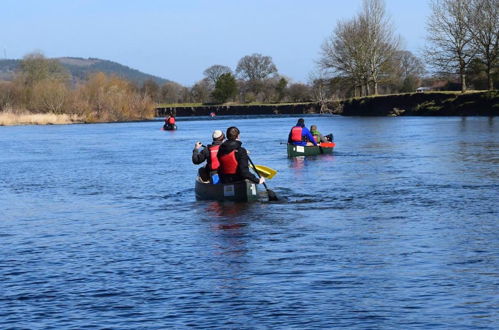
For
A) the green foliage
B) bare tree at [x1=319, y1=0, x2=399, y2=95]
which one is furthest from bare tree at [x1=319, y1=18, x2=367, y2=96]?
the green foliage

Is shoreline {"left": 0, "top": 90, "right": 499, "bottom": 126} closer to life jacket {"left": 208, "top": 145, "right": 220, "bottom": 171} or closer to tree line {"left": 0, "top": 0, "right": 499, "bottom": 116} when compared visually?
tree line {"left": 0, "top": 0, "right": 499, "bottom": 116}

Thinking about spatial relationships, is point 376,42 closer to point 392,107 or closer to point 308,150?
point 392,107

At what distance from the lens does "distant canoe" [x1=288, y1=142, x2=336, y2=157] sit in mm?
32906

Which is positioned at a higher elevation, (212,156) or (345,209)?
(212,156)

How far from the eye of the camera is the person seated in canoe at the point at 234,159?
18.0 m

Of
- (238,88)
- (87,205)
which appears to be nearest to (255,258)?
(87,205)

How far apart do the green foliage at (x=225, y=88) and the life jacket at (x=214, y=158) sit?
5132 inches

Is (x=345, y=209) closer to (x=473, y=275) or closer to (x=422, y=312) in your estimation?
(x=473, y=275)

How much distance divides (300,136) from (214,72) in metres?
138

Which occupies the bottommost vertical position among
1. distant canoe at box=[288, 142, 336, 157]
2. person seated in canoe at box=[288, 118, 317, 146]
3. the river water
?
the river water

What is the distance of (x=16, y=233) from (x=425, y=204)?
28.6 feet

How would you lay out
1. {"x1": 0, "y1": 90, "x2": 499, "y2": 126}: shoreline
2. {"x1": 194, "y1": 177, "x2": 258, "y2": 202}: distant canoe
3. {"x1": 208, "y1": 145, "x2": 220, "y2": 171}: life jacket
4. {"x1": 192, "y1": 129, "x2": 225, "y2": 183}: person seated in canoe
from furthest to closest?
1. {"x1": 0, "y1": 90, "x2": 499, "y2": 126}: shoreline
2. {"x1": 208, "y1": 145, "x2": 220, "y2": 171}: life jacket
3. {"x1": 192, "y1": 129, "x2": 225, "y2": 183}: person seated in canoe
4. {"x1": 194, "y1": 177, "x2": 258, "y2": 202}: distant canoe

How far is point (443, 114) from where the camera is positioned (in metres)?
79.0

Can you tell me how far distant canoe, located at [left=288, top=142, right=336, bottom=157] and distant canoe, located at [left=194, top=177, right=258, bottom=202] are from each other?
13.6 meters
